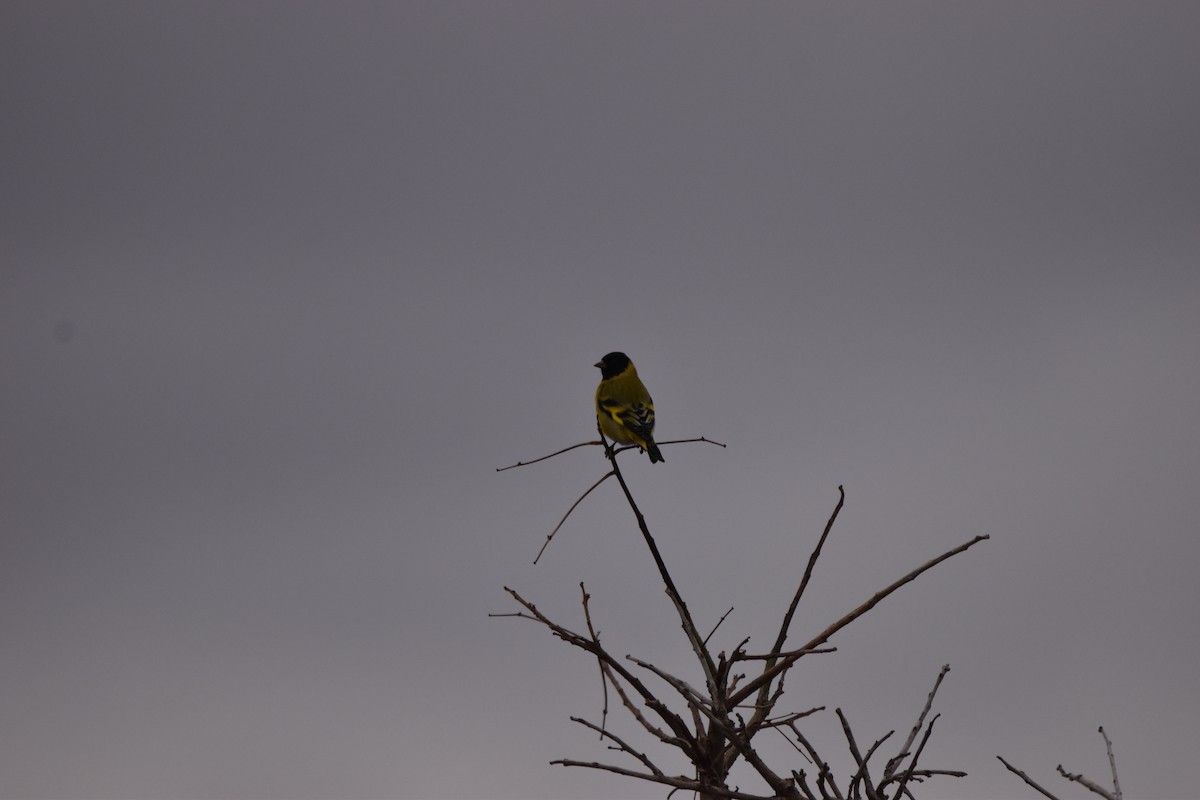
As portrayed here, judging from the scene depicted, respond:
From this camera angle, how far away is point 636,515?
13.0ft

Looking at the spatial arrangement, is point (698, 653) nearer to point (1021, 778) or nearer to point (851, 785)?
point (851, 785)

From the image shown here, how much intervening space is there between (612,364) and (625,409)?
5.59 ft

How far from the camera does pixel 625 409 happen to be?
1147cm

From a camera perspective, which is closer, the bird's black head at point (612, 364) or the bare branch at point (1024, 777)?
the bare branch at point (1024, 777)

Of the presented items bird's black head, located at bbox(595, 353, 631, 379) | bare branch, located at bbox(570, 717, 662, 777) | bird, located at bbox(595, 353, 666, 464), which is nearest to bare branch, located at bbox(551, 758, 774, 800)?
bare branch, located at bbox(570, 717, 662, 777)

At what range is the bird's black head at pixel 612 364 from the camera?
42.2 feet

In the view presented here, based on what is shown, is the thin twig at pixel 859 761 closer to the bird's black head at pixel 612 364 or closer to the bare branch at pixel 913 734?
the bare branch at pixel 913 734

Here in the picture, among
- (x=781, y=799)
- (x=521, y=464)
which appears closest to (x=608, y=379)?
(x=521, y=464)

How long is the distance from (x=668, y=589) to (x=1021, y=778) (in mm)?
1212

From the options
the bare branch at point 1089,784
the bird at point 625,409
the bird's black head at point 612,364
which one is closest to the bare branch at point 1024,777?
the bare branch at point 1089,784

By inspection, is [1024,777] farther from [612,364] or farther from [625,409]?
[612,364]

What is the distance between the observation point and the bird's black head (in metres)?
12.9

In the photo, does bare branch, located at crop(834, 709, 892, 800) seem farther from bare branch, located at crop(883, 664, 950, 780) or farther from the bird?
the bird

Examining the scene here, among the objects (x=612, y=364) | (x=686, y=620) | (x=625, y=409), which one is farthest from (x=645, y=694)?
(x=612, y=364)
